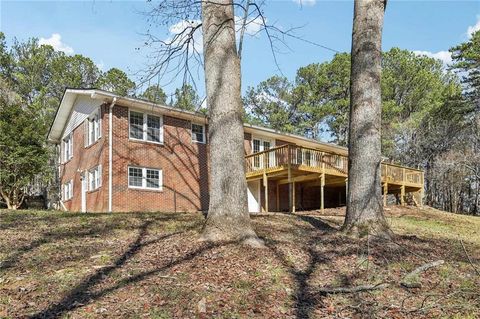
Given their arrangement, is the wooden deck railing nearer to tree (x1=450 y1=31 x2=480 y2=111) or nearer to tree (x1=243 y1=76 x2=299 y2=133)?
tree (x1=450 y1=31 x2=480 y2=111)

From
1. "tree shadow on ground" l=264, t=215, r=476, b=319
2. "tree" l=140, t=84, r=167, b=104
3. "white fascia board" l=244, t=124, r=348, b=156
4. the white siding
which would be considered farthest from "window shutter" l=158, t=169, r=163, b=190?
"tree shadow on ground" l=264, t=215, r=476, b=319

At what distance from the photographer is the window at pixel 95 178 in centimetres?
1669

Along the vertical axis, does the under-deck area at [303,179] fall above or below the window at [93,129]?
below

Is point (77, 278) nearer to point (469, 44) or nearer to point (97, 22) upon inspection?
point (97, 22)

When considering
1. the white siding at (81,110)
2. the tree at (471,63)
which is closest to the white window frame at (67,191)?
the white siding at (81,110)

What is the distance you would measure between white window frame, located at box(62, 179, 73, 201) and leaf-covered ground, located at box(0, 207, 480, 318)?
1369 centimetres

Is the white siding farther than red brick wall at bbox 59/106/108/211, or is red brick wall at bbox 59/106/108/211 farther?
the white siding

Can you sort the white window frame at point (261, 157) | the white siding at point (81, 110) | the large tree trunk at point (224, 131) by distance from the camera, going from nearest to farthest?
the large tree trunk at point (224, 131)
the white siding at point (81, 110)
the white window frame at point (261, 157)

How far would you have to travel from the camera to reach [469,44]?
26.4 m

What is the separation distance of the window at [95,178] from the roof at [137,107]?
277 centimetres

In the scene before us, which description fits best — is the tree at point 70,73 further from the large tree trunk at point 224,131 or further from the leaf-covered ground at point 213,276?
the large tree trunk at point 224,131

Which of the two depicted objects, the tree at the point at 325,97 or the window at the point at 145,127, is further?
the tree at the point at 325,97

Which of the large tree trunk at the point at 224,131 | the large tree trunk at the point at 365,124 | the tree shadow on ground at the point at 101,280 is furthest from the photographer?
the large tree trunk at the point at 365,124

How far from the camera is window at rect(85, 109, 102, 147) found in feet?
56.4
